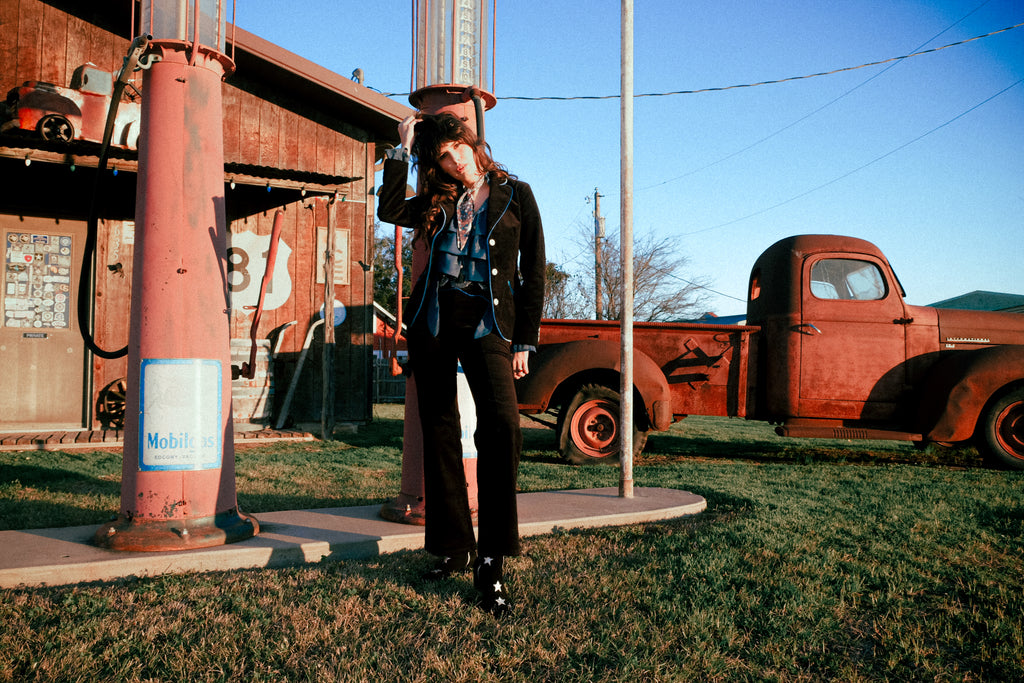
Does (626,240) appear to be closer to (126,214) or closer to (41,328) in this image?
(126,214)

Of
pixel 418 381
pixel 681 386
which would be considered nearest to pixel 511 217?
pixel 418 381

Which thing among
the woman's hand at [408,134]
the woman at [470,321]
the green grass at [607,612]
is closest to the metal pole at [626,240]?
the green grass at [607,612]

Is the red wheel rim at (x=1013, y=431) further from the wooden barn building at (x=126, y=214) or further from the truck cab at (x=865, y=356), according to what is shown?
the wooden barn building at (x=126, y=214)

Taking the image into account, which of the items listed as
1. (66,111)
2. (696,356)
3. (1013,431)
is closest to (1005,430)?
(1013,431)

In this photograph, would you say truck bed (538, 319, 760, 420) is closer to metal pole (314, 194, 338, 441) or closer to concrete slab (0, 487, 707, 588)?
metal pole (314, 194, 338, 441)

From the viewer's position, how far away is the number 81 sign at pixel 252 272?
31.0 ft

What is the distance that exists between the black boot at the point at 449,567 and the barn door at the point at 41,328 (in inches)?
289

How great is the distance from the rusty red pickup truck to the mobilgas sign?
4055 mm

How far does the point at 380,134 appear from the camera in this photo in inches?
426

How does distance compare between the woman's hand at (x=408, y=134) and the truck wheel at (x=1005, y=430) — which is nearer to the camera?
the woman's hand at (x=408, y=134)

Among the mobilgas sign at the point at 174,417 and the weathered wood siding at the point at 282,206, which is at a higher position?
the weathered wood siding at the point at 282,206

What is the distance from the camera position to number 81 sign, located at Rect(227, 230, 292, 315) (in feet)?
31.0

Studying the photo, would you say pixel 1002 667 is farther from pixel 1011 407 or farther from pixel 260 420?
pixel 260 420

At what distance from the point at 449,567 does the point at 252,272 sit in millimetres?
7600
